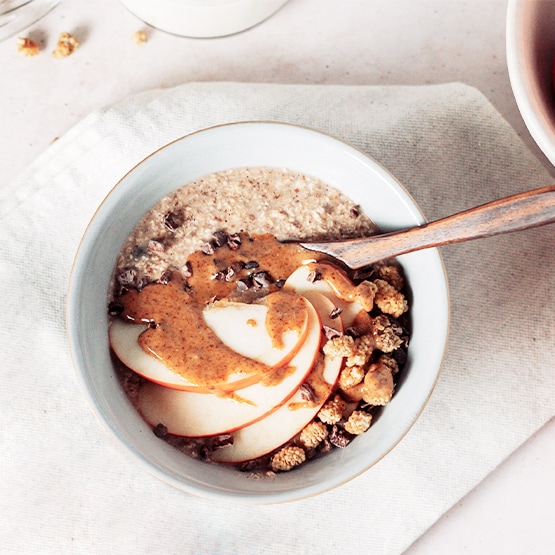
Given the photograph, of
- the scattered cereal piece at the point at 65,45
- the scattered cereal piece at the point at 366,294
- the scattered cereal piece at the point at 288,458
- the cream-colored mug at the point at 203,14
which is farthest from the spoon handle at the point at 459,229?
the scattered cereal piece at the point at 65,45

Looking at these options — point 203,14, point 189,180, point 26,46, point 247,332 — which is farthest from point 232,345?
point 26,46

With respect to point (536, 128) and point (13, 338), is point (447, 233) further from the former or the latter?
point (13, 338)

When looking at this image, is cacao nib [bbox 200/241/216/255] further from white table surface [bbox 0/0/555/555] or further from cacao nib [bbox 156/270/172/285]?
white table surface [bbox 0/0/555/555]

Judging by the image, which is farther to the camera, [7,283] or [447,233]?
[7,283]

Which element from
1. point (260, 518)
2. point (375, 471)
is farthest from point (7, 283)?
point (375, 471)

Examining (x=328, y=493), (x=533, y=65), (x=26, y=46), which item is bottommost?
(x=328, y=493)

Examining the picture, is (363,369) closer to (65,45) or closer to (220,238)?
(220,238)

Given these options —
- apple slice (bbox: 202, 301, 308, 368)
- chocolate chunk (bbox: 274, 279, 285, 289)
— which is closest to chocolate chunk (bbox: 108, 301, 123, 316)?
apple slice (bbox: 202, 301, 308, 368)
